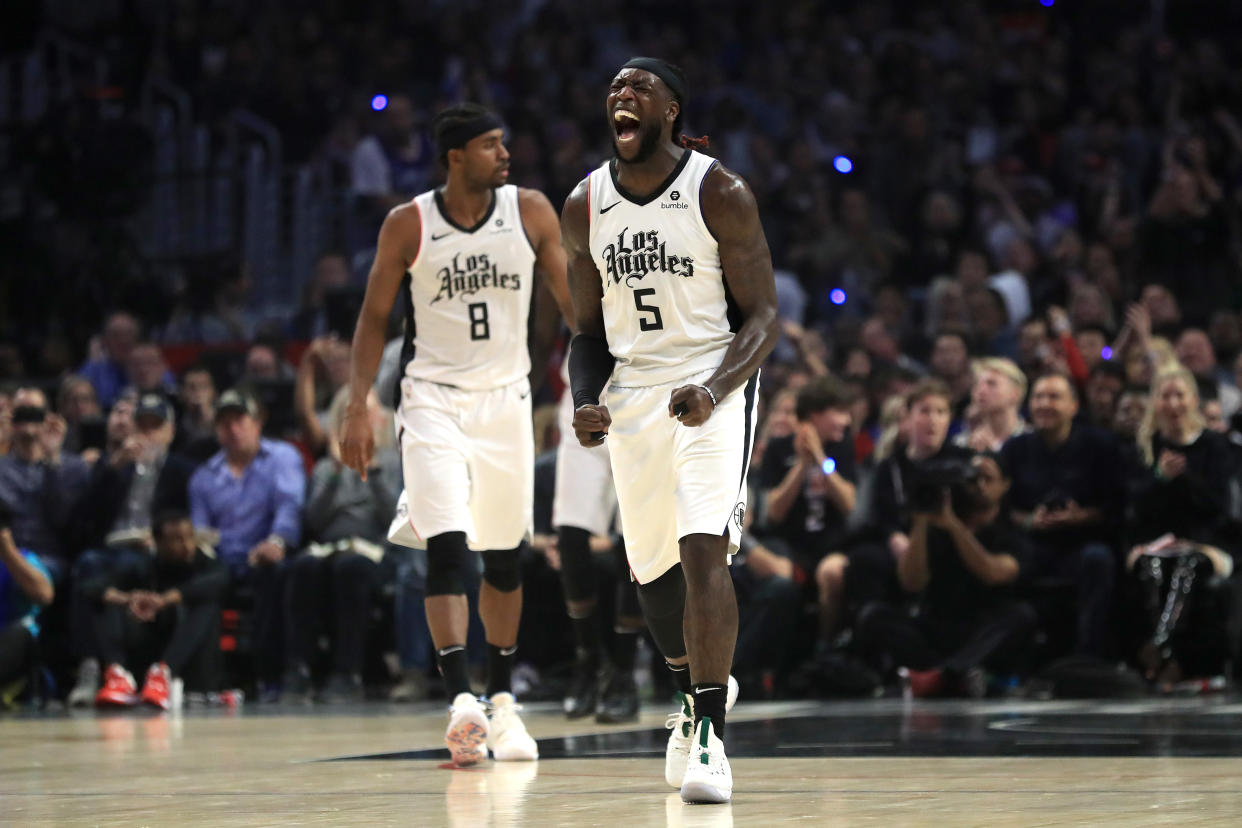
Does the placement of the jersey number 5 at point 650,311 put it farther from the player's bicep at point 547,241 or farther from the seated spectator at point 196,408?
the seated spectator at point 196,408

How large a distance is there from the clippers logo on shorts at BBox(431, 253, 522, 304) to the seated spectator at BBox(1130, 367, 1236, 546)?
4.41m

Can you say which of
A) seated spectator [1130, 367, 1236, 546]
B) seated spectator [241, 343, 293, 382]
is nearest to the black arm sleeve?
seated spectator [1130, 367, 1236, 546]

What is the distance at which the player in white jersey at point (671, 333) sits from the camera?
5262 millimetres

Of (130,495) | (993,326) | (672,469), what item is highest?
(993,326)

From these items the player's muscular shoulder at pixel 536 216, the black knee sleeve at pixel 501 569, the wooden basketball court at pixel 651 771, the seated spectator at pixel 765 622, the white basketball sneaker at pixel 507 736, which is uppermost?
the player's muscular shoulder at pixel 536 216

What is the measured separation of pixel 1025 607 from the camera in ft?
32.8

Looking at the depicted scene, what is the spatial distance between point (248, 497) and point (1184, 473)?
17.5ft

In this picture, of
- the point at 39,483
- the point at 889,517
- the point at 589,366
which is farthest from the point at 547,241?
the point at 39,483

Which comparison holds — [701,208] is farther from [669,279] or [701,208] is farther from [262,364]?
[262,364]

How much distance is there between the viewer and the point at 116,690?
10555 mm

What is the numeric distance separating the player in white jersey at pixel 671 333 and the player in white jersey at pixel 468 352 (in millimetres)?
1197

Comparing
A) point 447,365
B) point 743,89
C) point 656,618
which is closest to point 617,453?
point 656,618

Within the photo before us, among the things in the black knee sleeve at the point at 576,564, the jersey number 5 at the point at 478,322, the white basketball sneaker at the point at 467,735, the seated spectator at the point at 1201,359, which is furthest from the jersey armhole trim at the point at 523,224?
the seated spectator at the point at 1201,359

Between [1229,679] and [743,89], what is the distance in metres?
8.20
